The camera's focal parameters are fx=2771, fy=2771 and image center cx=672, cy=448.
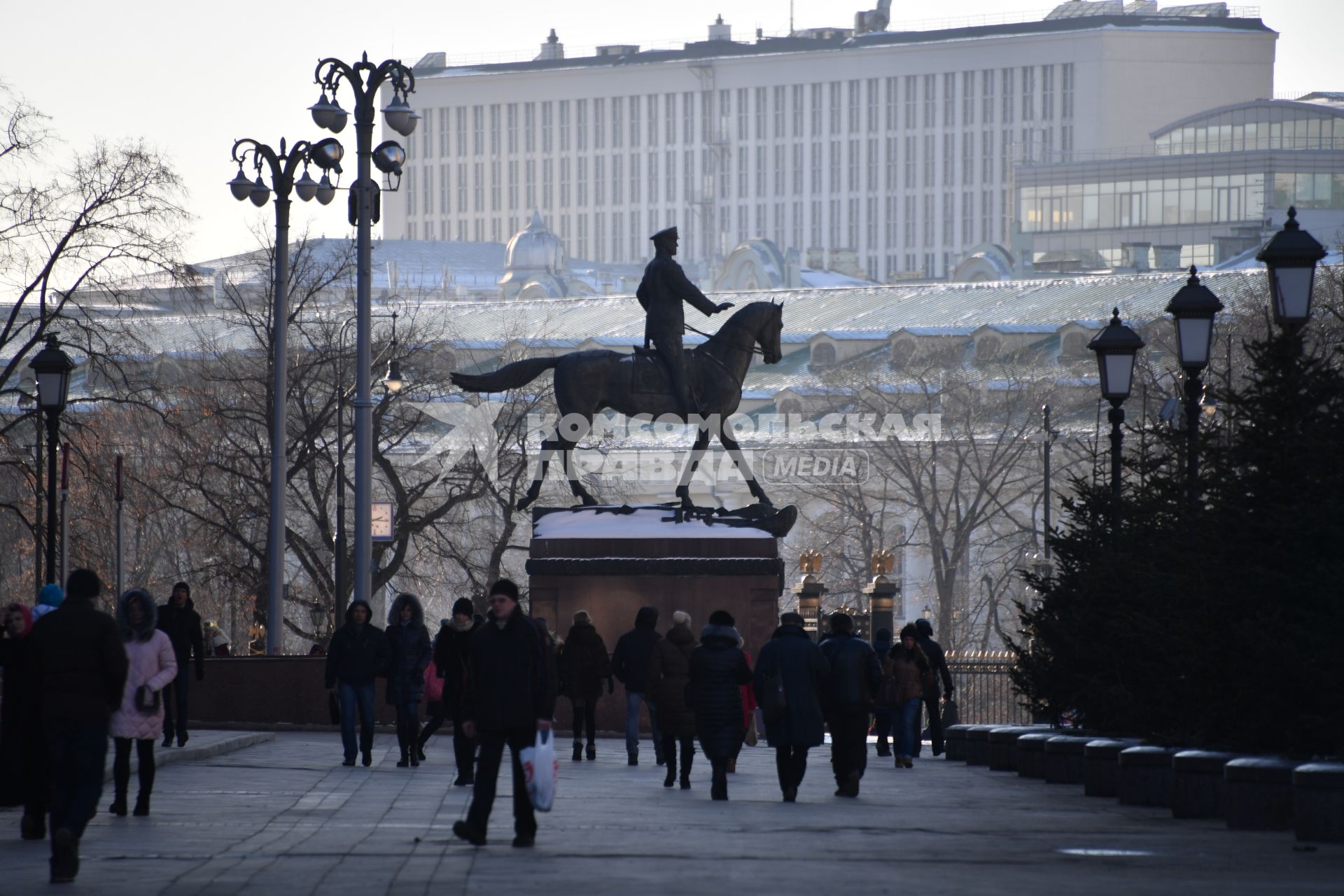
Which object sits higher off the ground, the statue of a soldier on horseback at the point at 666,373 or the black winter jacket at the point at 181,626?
the statue of a soldier on horseback at the point at 666,373

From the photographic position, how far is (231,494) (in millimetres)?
42406

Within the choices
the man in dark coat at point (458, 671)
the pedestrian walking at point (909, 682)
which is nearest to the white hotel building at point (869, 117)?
the pedestrian walking at point (909, 682)

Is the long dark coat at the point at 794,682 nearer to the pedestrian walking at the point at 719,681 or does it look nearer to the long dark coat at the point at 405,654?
the pedestrian walking at the point at 719,681

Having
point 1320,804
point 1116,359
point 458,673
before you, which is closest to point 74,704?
point 458,673

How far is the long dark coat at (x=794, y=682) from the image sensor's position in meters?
17.5

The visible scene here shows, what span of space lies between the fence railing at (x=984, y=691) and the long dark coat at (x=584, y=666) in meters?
12.9

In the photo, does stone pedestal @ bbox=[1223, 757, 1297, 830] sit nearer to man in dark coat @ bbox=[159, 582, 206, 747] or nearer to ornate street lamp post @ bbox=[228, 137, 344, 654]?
man in dark coat @ bbox=[159, 582, 206, 747]

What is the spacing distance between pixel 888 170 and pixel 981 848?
566 ft

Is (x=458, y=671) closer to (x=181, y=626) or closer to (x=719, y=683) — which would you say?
(x=719, y=683)

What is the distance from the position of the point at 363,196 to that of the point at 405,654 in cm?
823

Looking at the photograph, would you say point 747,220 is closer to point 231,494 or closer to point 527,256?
point 527,256

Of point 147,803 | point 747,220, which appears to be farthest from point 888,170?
point 147,803

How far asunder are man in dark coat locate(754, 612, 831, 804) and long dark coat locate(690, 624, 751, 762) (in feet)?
0.58

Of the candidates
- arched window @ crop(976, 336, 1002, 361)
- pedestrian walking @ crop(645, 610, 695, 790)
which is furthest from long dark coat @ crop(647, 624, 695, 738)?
arched window @ crop(976, 336, 1002, 361)
